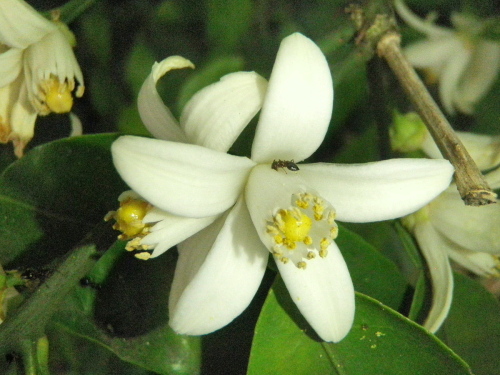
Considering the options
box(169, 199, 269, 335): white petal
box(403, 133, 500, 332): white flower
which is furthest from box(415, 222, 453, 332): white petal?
box(169, 199, 269, 335): white petal

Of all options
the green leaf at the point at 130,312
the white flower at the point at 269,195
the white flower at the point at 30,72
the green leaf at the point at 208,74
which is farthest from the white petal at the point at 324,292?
the green leaf at the point at 208,74

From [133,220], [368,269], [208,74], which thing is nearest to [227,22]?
[208,74]

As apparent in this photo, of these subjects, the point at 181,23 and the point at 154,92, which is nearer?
the point at 154,92

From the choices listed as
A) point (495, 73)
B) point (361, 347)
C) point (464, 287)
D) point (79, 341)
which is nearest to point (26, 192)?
point (79, 341)

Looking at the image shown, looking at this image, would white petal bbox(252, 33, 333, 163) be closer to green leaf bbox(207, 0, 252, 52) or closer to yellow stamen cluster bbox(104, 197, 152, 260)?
yellow stamen cluster bbox(104, 197, 152, 260)

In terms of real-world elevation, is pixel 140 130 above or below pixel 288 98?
below

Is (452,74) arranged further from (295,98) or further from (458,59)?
(295,98)

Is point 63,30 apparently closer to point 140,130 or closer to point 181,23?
point 140,130

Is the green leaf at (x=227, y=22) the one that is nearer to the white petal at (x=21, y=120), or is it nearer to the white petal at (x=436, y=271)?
the white petal at (x=21, y=120)

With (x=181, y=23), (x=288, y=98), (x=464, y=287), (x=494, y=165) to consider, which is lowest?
(x=464, y=287)
